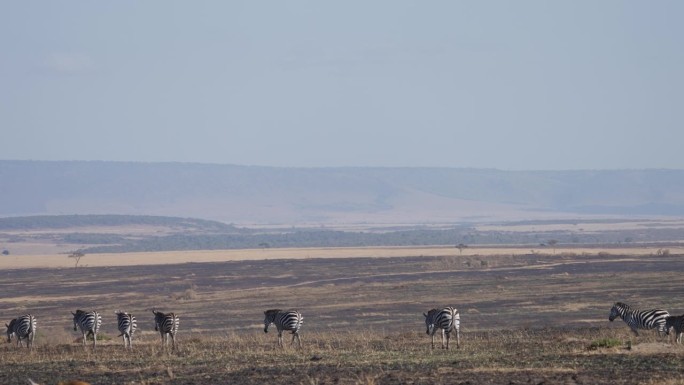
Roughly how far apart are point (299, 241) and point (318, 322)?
120 metres

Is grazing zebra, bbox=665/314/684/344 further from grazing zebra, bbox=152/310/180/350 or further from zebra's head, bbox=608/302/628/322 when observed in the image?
grazing zebra, bbox=152/310/180/350

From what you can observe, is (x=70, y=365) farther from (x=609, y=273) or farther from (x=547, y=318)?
(x=609, y=273)

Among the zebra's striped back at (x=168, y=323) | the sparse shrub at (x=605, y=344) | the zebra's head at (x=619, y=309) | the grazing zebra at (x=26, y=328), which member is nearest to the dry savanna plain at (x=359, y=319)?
the sparse shrub at (x=605, y=344)

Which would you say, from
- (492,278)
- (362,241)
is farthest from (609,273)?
(362,241)

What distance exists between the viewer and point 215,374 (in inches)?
871

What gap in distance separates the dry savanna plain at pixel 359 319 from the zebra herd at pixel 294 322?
452 millimetres

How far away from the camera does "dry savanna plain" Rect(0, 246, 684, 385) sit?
2173 cm

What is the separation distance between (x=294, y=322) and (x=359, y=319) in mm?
13311

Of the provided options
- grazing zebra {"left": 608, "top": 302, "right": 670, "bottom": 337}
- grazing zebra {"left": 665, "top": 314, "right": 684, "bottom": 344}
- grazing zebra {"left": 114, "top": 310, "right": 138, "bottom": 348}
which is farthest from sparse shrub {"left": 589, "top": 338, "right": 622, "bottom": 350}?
grazing zebra {"left": 114, "top": 310, "right": 138, "bottom": 348}

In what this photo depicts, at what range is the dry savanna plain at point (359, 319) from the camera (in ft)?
71.3

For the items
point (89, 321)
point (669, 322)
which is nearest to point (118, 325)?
point (89, 321)

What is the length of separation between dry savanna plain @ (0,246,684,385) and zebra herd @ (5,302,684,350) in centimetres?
45

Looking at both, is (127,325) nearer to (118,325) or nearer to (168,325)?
(168,325)

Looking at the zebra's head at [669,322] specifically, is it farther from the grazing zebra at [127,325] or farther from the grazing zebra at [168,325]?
the grazing zebra at [127,325]
